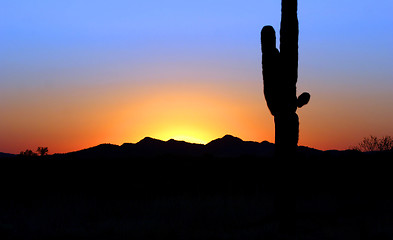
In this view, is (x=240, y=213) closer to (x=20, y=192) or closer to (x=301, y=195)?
(x=301, y=195)

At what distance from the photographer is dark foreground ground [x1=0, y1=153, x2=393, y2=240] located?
37.9ft

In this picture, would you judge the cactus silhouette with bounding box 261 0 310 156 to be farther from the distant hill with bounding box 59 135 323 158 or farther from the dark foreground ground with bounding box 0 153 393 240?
the distant hill with bounding box 59 135 323 158

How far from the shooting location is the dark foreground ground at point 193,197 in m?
11.6

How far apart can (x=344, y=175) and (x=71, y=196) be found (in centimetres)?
1012

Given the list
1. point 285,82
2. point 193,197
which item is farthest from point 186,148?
point 285,82

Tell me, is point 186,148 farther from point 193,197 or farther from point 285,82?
point 285,82

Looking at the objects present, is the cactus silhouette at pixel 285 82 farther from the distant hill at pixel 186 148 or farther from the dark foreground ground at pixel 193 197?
the distant hill at pixel 186 148

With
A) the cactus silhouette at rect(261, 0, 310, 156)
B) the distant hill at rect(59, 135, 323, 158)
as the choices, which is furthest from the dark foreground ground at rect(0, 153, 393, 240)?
the distant hill at rect(59, 135, 323, 158)

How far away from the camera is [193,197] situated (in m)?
17.2

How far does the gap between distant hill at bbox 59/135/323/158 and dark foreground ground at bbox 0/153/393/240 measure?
37.2m

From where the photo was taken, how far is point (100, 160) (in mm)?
19391

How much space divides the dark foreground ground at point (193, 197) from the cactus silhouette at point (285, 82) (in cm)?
68

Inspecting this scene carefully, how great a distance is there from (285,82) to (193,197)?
6.87m

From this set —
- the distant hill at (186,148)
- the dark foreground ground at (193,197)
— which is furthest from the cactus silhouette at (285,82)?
the distant hill at (186,148)
